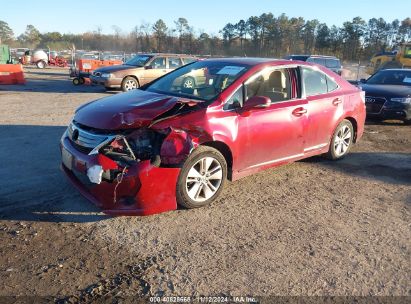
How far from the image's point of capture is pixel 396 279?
3.19 meters

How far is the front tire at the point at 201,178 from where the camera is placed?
416 cm

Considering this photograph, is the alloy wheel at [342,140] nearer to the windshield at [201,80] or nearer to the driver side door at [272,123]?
the driver side door at [272,123]

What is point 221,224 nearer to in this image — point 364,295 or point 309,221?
point 309,221

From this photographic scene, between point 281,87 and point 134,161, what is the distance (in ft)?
8.17

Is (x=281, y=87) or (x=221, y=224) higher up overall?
(x=281, y=87)

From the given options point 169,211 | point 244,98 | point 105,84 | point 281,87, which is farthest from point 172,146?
point 105,84

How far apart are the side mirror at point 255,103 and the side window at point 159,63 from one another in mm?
12055

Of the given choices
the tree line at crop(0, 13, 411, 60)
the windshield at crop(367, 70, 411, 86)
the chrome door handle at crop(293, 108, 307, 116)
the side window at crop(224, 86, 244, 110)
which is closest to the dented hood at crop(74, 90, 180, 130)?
the side window at crop(224, 86, 244, 110)

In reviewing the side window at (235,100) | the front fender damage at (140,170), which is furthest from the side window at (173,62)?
the front fender damage at (140,170)

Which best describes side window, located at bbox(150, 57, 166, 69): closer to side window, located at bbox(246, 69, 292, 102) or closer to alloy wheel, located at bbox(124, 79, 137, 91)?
alloy wheel, located at bbox(124, 79, 137, 91)

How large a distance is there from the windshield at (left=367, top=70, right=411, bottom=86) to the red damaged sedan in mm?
5736

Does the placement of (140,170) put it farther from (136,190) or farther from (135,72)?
(135,72)

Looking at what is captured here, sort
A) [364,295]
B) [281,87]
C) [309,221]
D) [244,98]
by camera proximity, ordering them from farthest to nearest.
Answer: [281,87]
[244,98]
[309,221]
[364,295]

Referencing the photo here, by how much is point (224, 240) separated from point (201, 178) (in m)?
0.86
